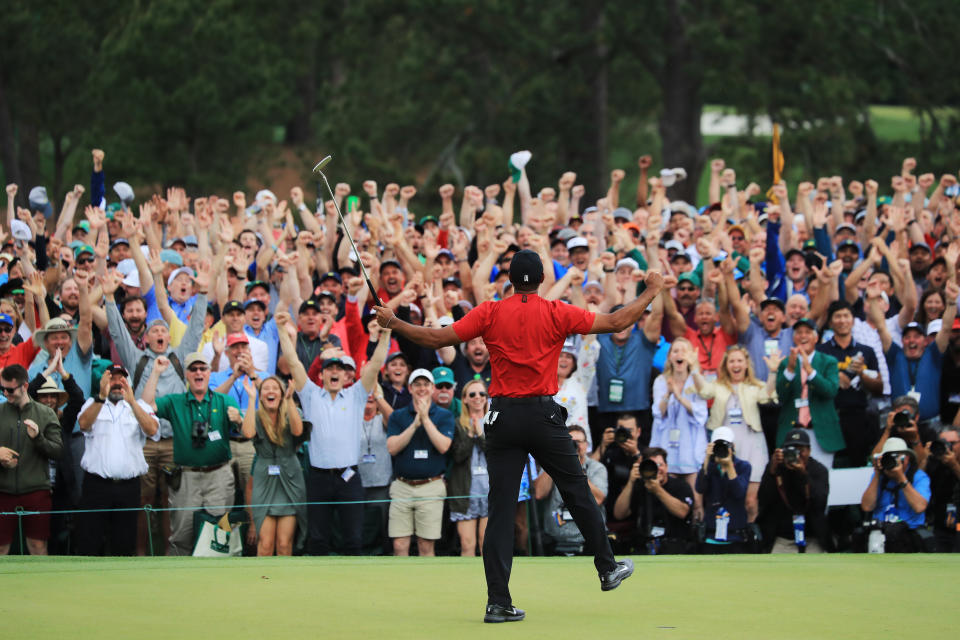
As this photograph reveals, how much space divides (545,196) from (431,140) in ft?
58.1

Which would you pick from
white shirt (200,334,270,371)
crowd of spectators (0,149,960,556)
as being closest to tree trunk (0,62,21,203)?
crowd of spectators (0,149,960,556)

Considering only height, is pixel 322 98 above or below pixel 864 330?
above

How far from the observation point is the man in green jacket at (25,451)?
1171 cm

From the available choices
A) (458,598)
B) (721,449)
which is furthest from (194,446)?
(458,598)

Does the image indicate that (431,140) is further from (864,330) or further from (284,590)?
(284,590)

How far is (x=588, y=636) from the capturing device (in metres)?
6.90

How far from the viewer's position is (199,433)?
40.0 ft

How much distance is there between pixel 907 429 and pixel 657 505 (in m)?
2.19

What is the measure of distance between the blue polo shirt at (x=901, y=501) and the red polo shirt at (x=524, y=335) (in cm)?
514

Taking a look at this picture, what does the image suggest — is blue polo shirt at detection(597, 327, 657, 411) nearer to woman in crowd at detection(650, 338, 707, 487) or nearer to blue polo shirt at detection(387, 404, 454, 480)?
woman in crowd at detection(650, 338, 707, 487)

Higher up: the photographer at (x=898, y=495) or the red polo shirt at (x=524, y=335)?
the red polo shirt at (x=524, y=335)

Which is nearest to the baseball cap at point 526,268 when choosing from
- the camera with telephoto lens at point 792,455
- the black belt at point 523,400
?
the black belt at point 523,400

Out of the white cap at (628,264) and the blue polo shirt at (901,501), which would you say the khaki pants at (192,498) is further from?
the blue polo shirt at (901,501)

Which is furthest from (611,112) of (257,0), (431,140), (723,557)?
(723,557)
